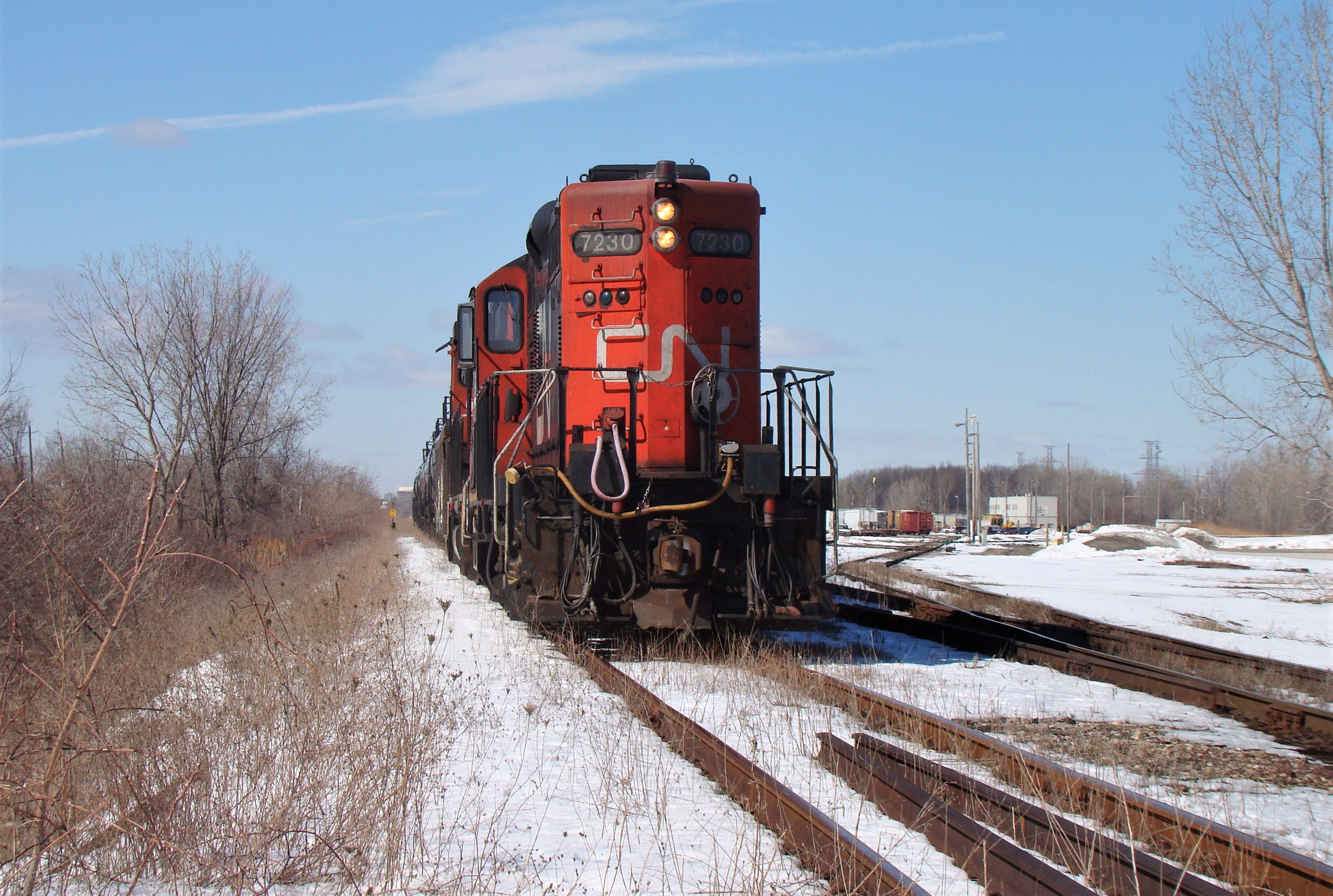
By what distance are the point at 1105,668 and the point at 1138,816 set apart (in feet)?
13.8

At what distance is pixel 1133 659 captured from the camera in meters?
8.95

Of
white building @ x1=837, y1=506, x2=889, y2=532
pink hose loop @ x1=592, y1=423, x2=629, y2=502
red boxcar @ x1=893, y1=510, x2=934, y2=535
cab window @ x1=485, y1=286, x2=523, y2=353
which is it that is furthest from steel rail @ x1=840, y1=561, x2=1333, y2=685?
white building @ x1=837, y1=506, x2=889, y2=532

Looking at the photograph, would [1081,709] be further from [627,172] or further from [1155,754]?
[627,172]

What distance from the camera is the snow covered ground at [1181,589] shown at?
11828 millimetres

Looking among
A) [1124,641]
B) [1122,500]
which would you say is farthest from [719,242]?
[1122,500]

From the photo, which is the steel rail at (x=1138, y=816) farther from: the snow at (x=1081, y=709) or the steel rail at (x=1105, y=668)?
the steel rail at (x=1105, y=668)

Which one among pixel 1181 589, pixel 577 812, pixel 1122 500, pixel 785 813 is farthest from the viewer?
pixel 1122 500

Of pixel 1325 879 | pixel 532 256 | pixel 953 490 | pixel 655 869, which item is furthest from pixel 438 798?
pixel 953 490

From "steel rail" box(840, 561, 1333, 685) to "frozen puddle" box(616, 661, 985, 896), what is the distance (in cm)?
435

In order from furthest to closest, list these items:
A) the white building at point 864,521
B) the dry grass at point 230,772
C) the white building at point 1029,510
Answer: the white building at point 1029,510, the white building at point 864,521, the dry grass at point 230,772

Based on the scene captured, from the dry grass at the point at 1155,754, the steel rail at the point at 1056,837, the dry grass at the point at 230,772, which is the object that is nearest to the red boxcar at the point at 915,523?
the dry grass at the point at 1155,754

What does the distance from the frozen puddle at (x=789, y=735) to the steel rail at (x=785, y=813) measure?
0.47 feet

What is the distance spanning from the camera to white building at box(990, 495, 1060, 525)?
287 ft

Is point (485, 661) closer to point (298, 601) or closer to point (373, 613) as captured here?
point (373, 613)
